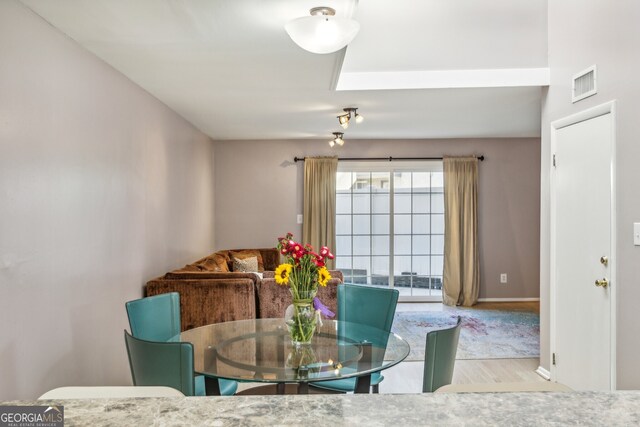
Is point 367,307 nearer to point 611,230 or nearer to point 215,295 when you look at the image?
point 215,295

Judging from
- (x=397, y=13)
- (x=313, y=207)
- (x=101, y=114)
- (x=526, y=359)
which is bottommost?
(x=526, y=359)

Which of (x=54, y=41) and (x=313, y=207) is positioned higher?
(x=54, y=41)

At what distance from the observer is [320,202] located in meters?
7.03

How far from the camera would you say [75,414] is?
0.90 m

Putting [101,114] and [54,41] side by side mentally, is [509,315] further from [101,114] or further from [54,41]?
[54,41]

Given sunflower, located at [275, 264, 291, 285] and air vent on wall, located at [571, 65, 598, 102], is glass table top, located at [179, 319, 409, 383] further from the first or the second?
air vent on wall, located at [571, 65, 598, 102]

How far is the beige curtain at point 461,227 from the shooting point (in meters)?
7.03

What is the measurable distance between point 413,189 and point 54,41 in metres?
5.41

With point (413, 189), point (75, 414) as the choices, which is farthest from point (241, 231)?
point (75, 414)

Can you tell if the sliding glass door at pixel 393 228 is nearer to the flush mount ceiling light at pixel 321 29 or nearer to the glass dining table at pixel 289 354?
the glass dining table at pixel 289 354

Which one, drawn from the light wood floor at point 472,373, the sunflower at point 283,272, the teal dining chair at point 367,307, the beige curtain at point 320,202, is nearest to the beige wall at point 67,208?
the sunflower at point 283,272

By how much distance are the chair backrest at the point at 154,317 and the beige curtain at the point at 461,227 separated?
4.88m

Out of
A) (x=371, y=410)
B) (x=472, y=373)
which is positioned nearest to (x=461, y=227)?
(x=472, y=373)

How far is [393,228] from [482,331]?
86.9 inches
